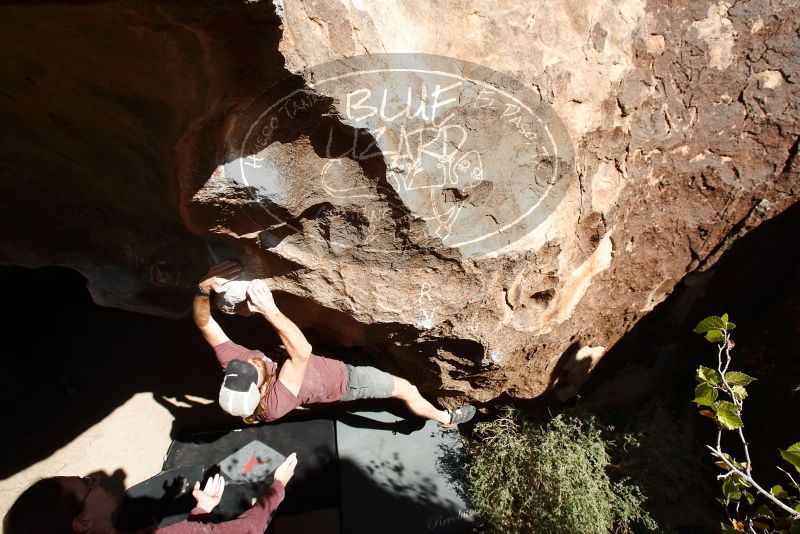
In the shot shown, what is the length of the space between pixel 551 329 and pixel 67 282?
145 inches

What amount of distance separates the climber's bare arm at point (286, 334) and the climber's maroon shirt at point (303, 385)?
51 millimetres

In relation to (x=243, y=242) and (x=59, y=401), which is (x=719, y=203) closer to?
(x=243, y=242)

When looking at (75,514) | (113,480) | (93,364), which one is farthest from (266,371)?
(93,364)

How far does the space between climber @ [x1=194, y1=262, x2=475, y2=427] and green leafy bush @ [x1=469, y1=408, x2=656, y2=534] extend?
38.5 inches

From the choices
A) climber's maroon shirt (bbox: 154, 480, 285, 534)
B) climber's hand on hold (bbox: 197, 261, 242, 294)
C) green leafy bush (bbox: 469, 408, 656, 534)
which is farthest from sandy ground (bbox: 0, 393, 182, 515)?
green leafy bush (bbox: 469, 408, 656, 534)

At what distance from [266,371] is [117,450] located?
5.53 feet

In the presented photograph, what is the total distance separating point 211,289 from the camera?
6.94ft

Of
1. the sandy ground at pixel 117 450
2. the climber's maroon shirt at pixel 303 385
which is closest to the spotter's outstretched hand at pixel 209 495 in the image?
the climber's maroon shirt at pixel 303 385

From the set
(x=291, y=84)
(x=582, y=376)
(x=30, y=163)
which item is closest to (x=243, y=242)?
(x=291, y=84)

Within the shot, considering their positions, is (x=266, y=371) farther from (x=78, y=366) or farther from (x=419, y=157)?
(x=78, y=366)

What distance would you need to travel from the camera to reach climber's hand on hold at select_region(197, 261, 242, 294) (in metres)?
2.06

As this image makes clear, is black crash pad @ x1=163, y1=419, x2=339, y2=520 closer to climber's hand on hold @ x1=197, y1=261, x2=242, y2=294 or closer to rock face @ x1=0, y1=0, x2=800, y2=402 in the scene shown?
rock face @ x1=0, y1=0, x2=800, y2=402

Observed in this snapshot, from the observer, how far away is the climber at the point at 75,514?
5.86 feet

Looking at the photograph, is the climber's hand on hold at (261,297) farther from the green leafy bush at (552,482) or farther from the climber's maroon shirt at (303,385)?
the green leafy bush at (552,482)
